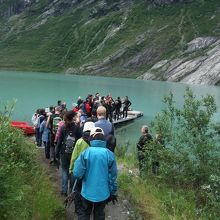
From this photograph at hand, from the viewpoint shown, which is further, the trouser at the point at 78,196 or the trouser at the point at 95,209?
the trouser at the point at 78,196

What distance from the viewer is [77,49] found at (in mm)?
183500

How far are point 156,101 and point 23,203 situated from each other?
53566mm

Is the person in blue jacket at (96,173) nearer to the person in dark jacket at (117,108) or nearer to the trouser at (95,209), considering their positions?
the trouser at (95,209)

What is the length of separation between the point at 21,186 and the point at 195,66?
132 m

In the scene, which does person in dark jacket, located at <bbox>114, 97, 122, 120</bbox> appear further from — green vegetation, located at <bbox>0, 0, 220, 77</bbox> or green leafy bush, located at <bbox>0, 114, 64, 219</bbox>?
green vegetation, located at <bbox>0, 0, 220, 77</bbox>

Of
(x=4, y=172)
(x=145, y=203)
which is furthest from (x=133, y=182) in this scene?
(x=4, y=172)

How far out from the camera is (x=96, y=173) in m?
8.88

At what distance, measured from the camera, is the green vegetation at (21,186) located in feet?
27.0

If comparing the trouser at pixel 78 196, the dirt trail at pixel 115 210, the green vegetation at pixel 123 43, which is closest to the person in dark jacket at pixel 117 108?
the dirt trail at pixel 115 210

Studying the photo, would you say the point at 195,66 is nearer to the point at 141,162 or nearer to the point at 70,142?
the point at 141,162

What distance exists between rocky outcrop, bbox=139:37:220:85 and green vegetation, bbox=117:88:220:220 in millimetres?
113238

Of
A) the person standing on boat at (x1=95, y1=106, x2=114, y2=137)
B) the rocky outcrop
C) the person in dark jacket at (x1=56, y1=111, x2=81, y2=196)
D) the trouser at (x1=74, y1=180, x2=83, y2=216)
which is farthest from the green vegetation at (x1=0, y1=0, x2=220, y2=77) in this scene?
the trouser at (x1=74, y1=180, x2=83, y2=216)

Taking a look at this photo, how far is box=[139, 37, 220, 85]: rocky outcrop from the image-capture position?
→ 130 m

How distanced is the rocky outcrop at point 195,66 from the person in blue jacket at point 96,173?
120216 millimetres
